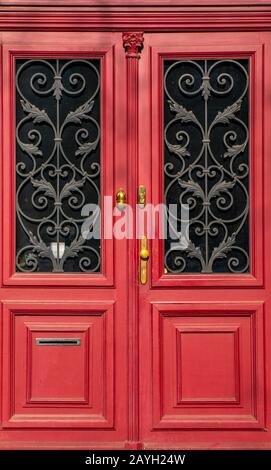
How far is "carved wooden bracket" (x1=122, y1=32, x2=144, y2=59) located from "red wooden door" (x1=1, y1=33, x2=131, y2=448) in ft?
0.19

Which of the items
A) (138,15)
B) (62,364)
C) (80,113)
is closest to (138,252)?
(62,364)

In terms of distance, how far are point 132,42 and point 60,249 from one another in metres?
1.45

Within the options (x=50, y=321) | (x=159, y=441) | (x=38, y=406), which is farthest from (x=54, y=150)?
(x=159, y=441)

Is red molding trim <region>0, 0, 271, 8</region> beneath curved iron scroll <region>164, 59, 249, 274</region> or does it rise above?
above

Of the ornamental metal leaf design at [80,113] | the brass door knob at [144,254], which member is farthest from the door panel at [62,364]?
the ornamental metal leaf design at [80,113]

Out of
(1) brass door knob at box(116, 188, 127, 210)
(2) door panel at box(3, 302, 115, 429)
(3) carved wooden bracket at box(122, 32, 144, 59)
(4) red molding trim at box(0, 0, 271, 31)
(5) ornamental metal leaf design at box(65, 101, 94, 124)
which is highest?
(4) red molding trim at box(0, 0, 271, 31)

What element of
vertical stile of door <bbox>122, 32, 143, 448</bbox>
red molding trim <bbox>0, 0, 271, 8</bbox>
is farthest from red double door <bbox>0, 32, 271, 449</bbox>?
red molding trim <bbox>0, 0, 271, 8</bbox>

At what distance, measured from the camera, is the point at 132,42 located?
4.98 metres

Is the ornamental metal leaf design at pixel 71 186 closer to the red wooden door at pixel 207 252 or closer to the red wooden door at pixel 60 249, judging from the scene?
the red wooden door at pixel 60 249

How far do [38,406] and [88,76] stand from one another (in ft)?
7.29

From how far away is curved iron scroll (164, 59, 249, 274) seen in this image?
5.02 meters

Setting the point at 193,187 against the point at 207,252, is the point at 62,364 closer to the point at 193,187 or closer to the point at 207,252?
the point at 207,252

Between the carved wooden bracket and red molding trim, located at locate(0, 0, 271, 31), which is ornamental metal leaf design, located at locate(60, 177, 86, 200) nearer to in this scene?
the carved wooden bracket

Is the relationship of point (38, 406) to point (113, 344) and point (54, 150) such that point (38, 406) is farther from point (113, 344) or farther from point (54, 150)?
point (54, 150)
